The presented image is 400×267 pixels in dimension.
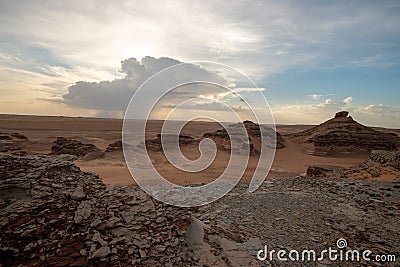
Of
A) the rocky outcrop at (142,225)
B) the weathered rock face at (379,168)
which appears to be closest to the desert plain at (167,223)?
the rocky outcrop at (142,225)

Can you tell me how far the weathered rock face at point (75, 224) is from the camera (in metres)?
3.29

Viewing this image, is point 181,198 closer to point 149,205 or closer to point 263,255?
point 149,205

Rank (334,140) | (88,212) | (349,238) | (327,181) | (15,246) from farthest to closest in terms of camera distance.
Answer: (334,140) < (327,181) < (349,238) < (88,212) < (15,246)

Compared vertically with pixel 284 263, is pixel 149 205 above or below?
above

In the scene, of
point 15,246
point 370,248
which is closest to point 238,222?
point 370,248

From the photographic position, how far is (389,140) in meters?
20.8

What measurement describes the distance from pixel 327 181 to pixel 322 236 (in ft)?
13.8
